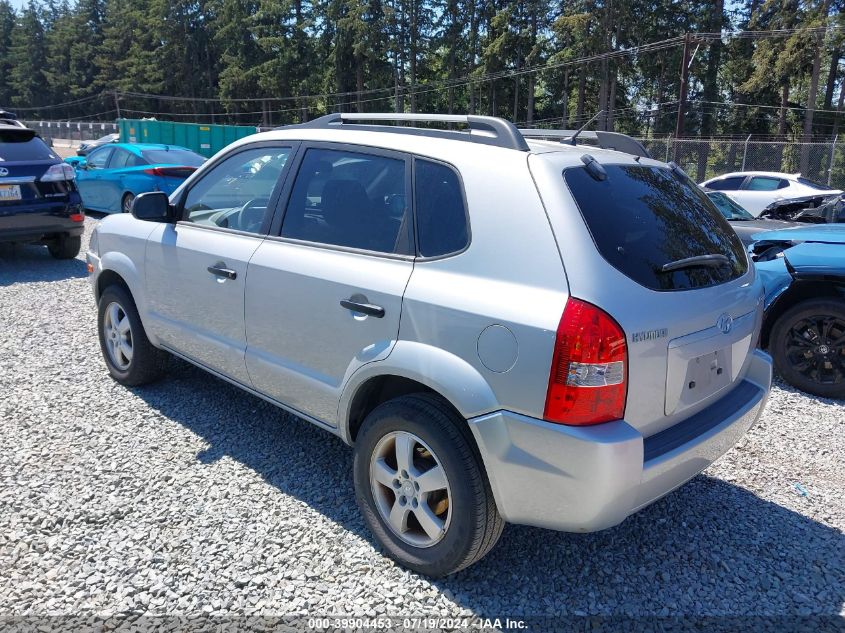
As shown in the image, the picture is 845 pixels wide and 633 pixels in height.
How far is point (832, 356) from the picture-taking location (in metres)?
5.01

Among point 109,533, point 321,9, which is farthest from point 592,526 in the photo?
point 321,9

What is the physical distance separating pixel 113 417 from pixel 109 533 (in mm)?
1392

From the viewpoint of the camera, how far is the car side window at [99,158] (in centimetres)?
1270

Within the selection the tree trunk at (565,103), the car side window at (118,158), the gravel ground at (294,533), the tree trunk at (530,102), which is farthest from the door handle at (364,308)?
the tree trunk at (530,102)

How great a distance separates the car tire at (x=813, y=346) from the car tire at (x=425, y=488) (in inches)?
141

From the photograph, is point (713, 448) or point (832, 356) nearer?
point (713, 448)

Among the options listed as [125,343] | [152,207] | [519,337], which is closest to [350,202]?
[519,337]

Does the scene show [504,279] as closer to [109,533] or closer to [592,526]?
[592,526]

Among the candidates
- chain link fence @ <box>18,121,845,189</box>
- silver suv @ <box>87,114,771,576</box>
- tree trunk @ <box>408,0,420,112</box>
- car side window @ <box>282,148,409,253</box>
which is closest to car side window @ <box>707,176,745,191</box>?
chain link fence @ <box>18,121,845,189</box>

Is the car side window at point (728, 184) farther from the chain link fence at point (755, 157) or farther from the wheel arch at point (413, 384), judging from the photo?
the wheel arch at point (413, 384)

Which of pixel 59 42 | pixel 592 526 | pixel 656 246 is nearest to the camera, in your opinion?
pixel 592 526

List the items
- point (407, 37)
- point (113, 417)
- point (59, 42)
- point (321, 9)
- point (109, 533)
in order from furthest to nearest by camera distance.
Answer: point (59, 42), point (321, 9), point (407, 37), point (113, 417), point (109, 533)

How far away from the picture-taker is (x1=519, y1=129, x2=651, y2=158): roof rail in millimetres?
3602

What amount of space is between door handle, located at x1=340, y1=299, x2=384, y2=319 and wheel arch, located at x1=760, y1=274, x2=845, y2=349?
3.49 m
